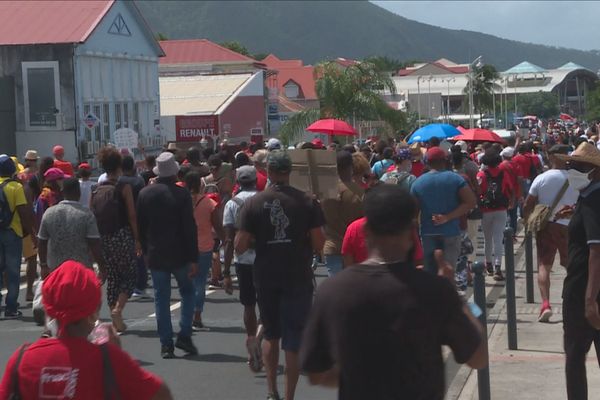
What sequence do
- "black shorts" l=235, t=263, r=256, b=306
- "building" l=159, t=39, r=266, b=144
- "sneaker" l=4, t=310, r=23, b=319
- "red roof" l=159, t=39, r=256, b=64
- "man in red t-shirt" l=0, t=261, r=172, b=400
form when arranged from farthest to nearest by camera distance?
"red roof" l=159, t=39, r=256, b=64 → "building" l=159, t=39, r=266, b=144 → "sneaker" l=4, t=310, r=23, b=319 → "black shorts" l=235, t=263, r=256, b=306 → "man in red t-shirt" l=0, t=261, r=172, b=400

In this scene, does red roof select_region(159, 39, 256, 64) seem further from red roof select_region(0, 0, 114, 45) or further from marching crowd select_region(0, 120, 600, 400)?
marching crowd select_region(0, 120, 600, 400)

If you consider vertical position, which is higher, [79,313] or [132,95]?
[132,95]

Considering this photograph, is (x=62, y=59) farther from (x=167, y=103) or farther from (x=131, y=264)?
(x=131, y=264)

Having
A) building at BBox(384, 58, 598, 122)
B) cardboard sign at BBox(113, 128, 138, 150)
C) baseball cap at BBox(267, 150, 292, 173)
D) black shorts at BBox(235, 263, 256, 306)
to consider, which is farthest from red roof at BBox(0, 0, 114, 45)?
building at BBox(384, 58, 598, 122)

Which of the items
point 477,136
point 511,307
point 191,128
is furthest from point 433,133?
point 191,128

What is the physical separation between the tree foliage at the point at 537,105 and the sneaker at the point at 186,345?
141m

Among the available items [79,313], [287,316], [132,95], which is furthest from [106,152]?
[132,95]

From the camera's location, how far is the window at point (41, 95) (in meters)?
41.6

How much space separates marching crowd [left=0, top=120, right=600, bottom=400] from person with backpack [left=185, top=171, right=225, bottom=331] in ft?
0.08

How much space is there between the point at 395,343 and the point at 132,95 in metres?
44.5

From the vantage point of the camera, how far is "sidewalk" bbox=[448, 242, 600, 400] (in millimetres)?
8906

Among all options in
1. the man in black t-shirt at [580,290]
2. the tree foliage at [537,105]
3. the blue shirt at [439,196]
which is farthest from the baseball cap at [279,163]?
the tree foliage at [537,105]

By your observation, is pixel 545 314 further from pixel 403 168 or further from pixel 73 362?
pixel 73 362

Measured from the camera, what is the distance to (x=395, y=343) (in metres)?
Result: 4.35
